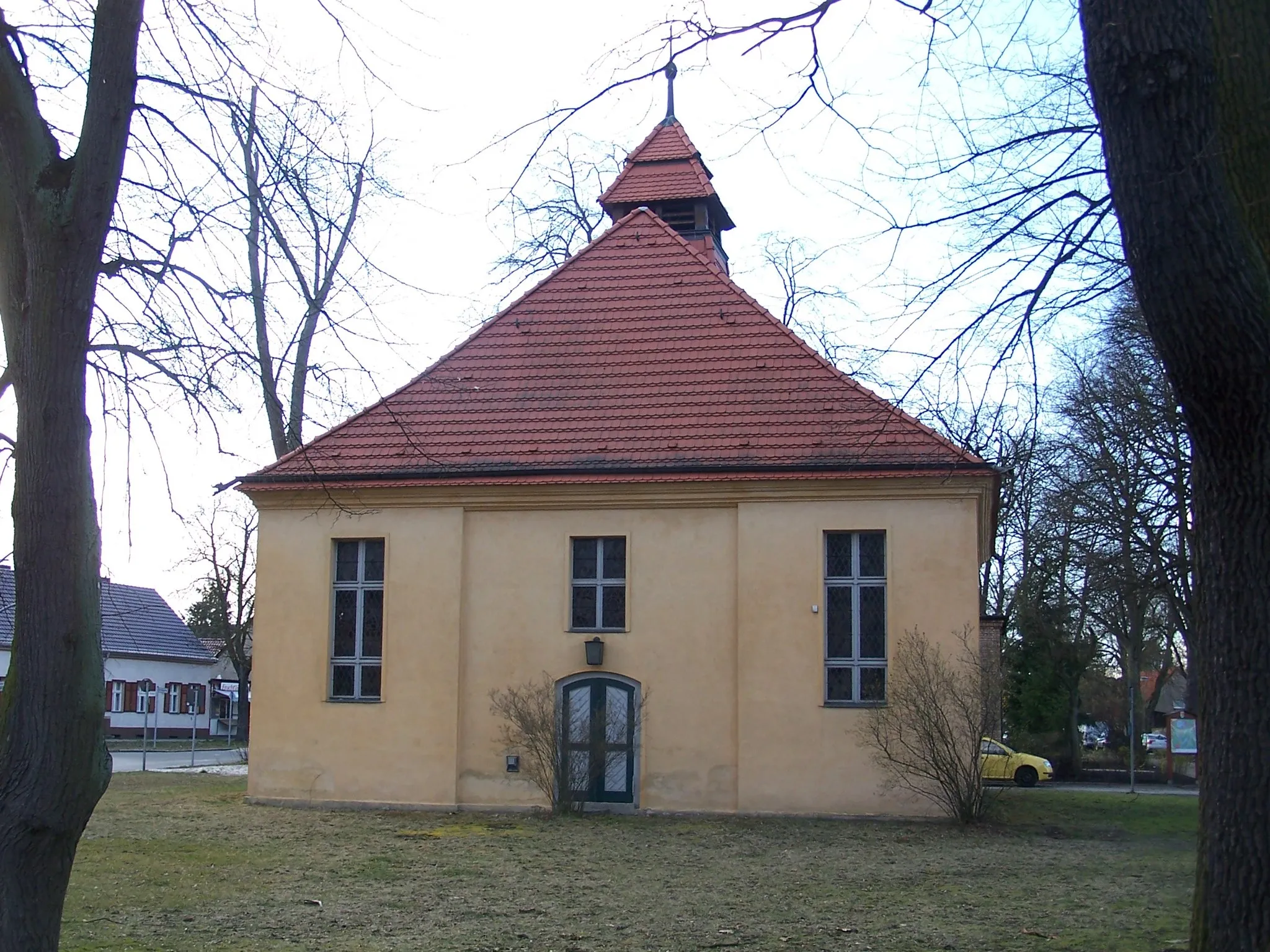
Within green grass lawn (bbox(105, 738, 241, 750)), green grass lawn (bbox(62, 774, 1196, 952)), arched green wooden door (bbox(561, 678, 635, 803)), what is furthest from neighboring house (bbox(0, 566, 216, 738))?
green grass lawn (bbox(62, 774, 1196, 952))

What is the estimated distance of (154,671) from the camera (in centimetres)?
5709

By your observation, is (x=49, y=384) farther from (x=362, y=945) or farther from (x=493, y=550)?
(x=493, y=550)

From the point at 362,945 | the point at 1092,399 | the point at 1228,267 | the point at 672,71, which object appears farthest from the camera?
the point at 1092,399

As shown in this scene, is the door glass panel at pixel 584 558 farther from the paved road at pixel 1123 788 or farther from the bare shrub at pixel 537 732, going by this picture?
the paved road at pixel 1123 788

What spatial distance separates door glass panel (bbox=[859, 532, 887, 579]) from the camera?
19.0 metres

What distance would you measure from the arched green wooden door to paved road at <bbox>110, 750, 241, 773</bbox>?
1521cm

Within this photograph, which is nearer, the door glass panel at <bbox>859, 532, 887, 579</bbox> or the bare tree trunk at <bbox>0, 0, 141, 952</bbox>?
the bare tree trunk at <bbox>0, 0, 141, 952</bbox>

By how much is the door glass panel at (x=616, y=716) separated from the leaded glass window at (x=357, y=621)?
11.7 feet

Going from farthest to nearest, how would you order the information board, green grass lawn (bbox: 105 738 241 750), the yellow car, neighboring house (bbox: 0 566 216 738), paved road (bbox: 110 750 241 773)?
neighboring house (bbox: 0 566 216 738)
green grass lawn (bbox: 105 738 241 750)
paved road (bbox: 110 750 241 773)
the yellow car
the information board

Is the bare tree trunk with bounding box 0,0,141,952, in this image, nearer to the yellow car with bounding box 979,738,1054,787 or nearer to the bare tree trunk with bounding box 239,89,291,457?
the bare tree trunk with bounding box 239,89,291,457

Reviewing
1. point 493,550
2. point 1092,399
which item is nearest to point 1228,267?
point 493,550

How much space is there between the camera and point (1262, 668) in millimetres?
5133

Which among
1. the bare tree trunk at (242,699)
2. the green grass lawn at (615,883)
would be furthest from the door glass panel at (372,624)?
the bare tree trunk at (242,699)

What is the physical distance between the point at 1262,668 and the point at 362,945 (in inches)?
240
